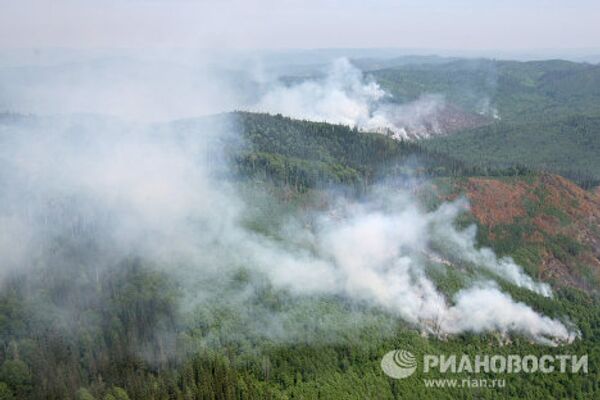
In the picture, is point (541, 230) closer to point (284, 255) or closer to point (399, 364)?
point (284, 255)

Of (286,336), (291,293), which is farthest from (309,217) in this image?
(286,336)

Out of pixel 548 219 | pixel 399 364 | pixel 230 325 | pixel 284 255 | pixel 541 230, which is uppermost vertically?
pixel 284 255

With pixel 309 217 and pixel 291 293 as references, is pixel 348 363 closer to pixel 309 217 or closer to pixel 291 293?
pixel 291 293

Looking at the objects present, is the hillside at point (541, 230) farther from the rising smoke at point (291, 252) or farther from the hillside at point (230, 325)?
the rising smoke at point (291, 252)

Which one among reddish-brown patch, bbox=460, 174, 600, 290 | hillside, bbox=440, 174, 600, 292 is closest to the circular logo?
hillside, bbox=440, 174, 600, 292

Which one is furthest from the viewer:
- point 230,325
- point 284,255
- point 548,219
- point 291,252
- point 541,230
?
point 548,219

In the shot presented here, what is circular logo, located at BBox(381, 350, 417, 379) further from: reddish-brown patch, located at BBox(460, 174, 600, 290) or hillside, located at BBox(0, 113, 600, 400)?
reddish-brown patch, located at BBox(460, 174, 600, 290)

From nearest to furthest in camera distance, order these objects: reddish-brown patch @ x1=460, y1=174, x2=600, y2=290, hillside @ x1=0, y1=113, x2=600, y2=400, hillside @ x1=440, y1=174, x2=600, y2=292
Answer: hillside @ x1=0, y1=113, x2=600, y2=400 < hillside @ x1=440, y1=174, x2=600, y2=292 < reddish-brown patch @ x1=460, y1=174, x2=600, y2=290

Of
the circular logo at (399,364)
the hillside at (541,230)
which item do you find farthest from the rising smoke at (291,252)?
the circular logo at (399,364)

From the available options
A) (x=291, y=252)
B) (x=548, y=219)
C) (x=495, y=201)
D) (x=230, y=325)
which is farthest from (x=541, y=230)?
(x=230, y=325)
